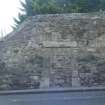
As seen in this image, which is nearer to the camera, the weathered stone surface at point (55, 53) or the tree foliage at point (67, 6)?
the weathered stone surface at point (55, 53)

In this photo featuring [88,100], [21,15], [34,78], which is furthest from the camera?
[21,15]

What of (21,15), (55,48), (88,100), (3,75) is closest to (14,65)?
(3,75)

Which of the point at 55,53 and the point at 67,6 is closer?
the point at 55,53

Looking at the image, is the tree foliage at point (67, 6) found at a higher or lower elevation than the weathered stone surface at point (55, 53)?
higher

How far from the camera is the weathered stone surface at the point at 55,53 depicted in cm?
1695

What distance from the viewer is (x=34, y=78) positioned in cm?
1694

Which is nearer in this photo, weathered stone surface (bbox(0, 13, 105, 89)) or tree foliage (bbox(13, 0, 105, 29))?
weathered stone surface (bbox(0, 13, 105, 89))

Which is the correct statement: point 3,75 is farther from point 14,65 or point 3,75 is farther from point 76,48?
point 76,48

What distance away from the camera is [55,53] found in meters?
17.2

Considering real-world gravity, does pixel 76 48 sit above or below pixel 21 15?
below

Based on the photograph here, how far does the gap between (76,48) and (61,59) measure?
32.8 inches

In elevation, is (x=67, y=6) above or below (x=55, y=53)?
above

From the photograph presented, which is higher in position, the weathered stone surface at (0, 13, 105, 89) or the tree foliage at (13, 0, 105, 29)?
the tree foliage at (13, 0, 105, 29)

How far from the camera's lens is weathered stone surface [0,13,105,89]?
55.6 ft
